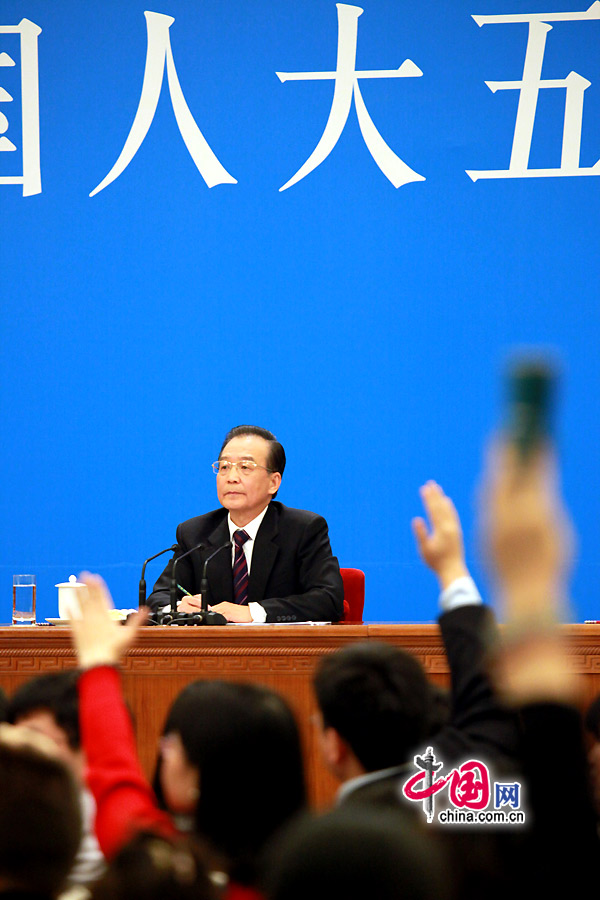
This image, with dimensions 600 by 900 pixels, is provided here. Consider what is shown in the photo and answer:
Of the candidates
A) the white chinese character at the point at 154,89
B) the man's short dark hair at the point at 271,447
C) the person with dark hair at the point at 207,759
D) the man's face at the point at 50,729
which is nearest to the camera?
the person with dark hair at the point at 207,759

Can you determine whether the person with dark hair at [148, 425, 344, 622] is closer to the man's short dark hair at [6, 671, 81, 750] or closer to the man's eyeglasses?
the man's eyeglasses

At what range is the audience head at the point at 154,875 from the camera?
2.57 feet

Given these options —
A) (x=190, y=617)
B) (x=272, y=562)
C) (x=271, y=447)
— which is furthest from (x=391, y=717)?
(x=271, y=447)

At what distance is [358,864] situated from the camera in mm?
664

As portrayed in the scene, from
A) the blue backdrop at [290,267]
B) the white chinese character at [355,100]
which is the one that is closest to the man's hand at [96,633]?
the blue backdrop at [290,267]

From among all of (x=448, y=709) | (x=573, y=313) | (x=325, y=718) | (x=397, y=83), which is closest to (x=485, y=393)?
(x=573, y=313)

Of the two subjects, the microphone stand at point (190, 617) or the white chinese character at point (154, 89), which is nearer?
the microphone stand at point (190, 617)

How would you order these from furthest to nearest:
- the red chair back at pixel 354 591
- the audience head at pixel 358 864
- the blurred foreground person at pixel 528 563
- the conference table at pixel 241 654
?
the red chair back at pixel 354 591 < the conference table at pixel 241 654 < the audience head at pixel 358 864 < the blurred foreground person at pixel 528 563

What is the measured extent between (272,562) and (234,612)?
324 millimetres

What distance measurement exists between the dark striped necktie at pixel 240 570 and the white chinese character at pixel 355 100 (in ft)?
5.86

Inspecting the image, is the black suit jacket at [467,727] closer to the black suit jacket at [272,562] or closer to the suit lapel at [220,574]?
the black suit jacket at [272,562]

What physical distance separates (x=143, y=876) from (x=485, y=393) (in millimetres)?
3936

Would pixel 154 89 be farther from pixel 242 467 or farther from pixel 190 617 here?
pixel 190 617

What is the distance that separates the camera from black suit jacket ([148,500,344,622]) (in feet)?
11.7
